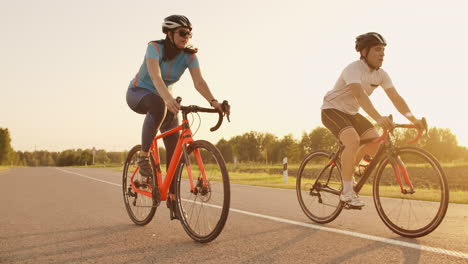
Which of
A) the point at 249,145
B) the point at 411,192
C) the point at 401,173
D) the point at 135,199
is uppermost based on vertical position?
the point at 249,145

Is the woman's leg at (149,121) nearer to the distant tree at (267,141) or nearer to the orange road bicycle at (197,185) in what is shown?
the orange road bicycle at (197,185)

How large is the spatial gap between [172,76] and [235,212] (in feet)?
7.90

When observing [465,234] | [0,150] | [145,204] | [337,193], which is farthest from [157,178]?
[0,150]

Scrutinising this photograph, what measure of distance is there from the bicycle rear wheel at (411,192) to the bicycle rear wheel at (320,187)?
0.56 metres

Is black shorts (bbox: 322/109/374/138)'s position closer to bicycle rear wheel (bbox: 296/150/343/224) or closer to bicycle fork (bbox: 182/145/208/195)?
bicycle rear wheel (bbox: 296/150/343/224)

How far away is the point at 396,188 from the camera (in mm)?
4758

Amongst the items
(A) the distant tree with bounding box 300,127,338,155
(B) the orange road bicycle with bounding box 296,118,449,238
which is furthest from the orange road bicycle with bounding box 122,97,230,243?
(A) the distant tree with bounding box 300,127,338,155

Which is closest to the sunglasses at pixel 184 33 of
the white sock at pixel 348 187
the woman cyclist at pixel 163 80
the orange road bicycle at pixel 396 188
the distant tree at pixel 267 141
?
the woman cyclist at pixel 163 80

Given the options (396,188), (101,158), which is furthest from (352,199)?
(101,158)

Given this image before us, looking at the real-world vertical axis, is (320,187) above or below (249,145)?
below

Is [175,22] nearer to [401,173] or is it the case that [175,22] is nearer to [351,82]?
[351,82]

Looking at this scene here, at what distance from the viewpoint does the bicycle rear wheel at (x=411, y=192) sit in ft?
13.8

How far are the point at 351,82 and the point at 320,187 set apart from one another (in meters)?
1.48

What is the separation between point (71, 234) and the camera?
15.3 ft
